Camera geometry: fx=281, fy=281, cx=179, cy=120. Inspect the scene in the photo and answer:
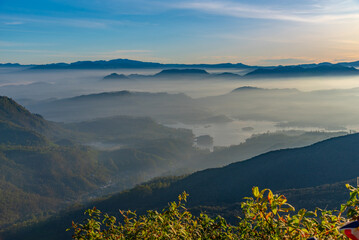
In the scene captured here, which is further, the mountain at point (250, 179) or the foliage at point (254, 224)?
the mountain at point (250, 179)

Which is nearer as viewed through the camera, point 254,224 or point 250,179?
point 254,224

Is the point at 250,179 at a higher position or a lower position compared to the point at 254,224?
lower

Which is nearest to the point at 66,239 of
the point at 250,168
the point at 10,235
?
the point at 10,235

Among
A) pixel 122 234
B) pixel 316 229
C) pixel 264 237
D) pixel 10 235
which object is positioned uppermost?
pixel 316 229

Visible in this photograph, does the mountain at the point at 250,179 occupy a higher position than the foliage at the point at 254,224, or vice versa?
the foliage at the point at 254,224

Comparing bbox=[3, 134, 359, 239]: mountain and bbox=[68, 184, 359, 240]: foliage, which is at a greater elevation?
bbox=[68, 184, 359, 240]: foliage

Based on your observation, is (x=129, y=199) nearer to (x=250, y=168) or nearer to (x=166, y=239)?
(x=250, y=168)

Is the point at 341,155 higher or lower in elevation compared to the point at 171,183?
higher

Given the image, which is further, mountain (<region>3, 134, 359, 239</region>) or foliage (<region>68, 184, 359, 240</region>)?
mountain (<region>3, 134, 359, 239</region>)
